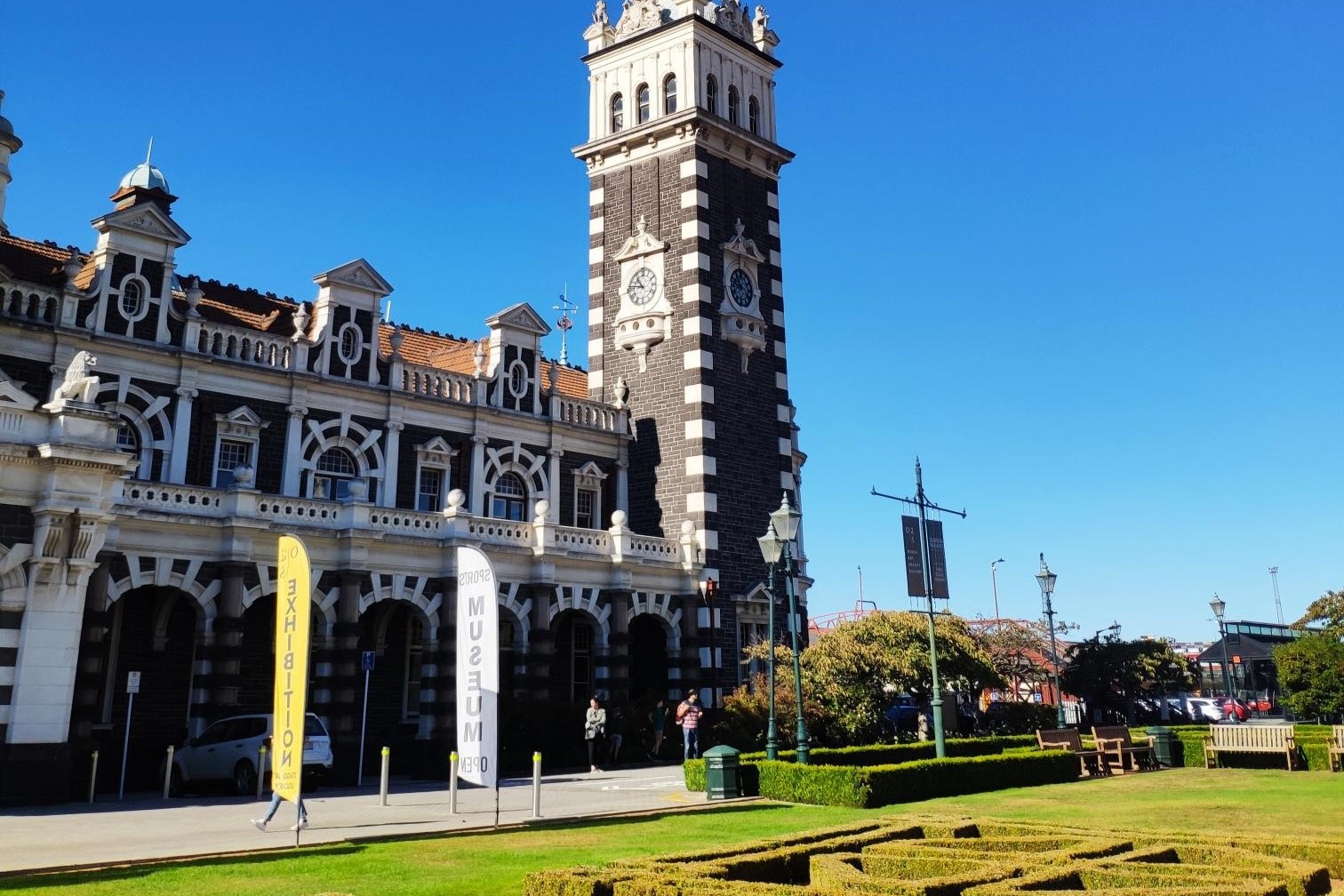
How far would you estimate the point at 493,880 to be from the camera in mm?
12094

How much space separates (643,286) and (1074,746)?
71.9 feet

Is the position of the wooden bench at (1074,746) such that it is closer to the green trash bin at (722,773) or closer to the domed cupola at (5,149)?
the green trash bin at (722,773)

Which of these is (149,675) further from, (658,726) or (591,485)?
(591,485)

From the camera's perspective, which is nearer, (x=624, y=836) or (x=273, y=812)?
(x=624, y=836)

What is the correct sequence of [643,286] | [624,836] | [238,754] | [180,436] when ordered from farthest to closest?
1. [643,286]
2. [180,436]
3. [238,754]
4. [624,836]

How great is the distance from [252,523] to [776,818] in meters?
15.7

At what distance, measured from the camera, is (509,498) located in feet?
126

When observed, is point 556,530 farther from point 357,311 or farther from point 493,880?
point 493,880

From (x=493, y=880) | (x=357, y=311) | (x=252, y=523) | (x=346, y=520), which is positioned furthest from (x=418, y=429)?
(x=493, y=880)

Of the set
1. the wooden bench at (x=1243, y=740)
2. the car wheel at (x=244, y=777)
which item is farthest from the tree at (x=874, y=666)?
the car wheel at (x=244, y=777)

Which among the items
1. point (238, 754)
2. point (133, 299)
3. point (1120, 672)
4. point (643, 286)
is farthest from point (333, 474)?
point (1120, 672)

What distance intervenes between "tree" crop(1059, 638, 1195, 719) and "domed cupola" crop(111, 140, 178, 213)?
39662mm

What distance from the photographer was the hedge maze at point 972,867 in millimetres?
9172

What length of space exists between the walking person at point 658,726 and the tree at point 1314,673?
2451cm
